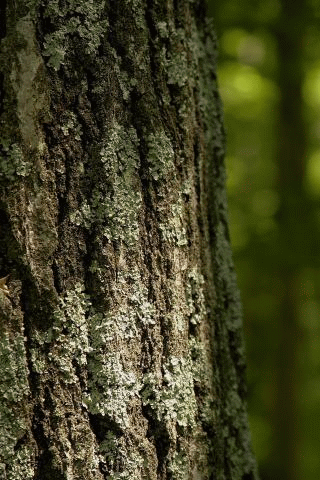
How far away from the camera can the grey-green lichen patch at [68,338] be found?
1031 millimetres

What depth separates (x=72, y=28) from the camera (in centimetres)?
105

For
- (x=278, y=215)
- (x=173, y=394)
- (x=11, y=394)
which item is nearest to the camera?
(x=11, y=394)

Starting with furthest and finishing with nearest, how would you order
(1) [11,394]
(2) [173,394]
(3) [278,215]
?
(3) [278,215] → (2) [173,394] → (1) [11,394]

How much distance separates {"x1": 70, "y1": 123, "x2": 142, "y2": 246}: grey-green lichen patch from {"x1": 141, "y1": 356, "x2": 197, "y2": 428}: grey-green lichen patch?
252 mm

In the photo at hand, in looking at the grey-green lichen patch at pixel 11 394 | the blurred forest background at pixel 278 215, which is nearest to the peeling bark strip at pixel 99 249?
the grey-green lichen patch at pixel 11 394

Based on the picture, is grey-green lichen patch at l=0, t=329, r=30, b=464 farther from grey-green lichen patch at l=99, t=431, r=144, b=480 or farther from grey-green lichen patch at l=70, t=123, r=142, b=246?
grey-green lichen patch at l=70, t=123, r=142, b=246

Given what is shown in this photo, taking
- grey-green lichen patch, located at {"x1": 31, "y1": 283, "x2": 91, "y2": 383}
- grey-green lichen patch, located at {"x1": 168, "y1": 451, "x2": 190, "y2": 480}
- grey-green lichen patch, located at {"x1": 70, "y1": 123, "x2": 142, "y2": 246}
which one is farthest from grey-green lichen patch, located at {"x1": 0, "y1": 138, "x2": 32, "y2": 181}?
grey-green lichen patch, located at {"x1": 168, "y1": 451, "x2": 190, "y2": 480}

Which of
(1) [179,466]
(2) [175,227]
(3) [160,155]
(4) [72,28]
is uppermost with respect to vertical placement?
(4) [72,28]

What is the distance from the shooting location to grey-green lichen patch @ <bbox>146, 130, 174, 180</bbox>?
1128mm

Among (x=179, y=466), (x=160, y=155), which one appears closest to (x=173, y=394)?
(x=179, y=466)

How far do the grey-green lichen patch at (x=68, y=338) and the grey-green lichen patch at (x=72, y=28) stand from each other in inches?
16.1

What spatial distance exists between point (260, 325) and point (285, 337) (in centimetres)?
59

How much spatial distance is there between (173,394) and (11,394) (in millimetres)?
300

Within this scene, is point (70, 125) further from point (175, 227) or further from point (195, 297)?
point (195, 297)
